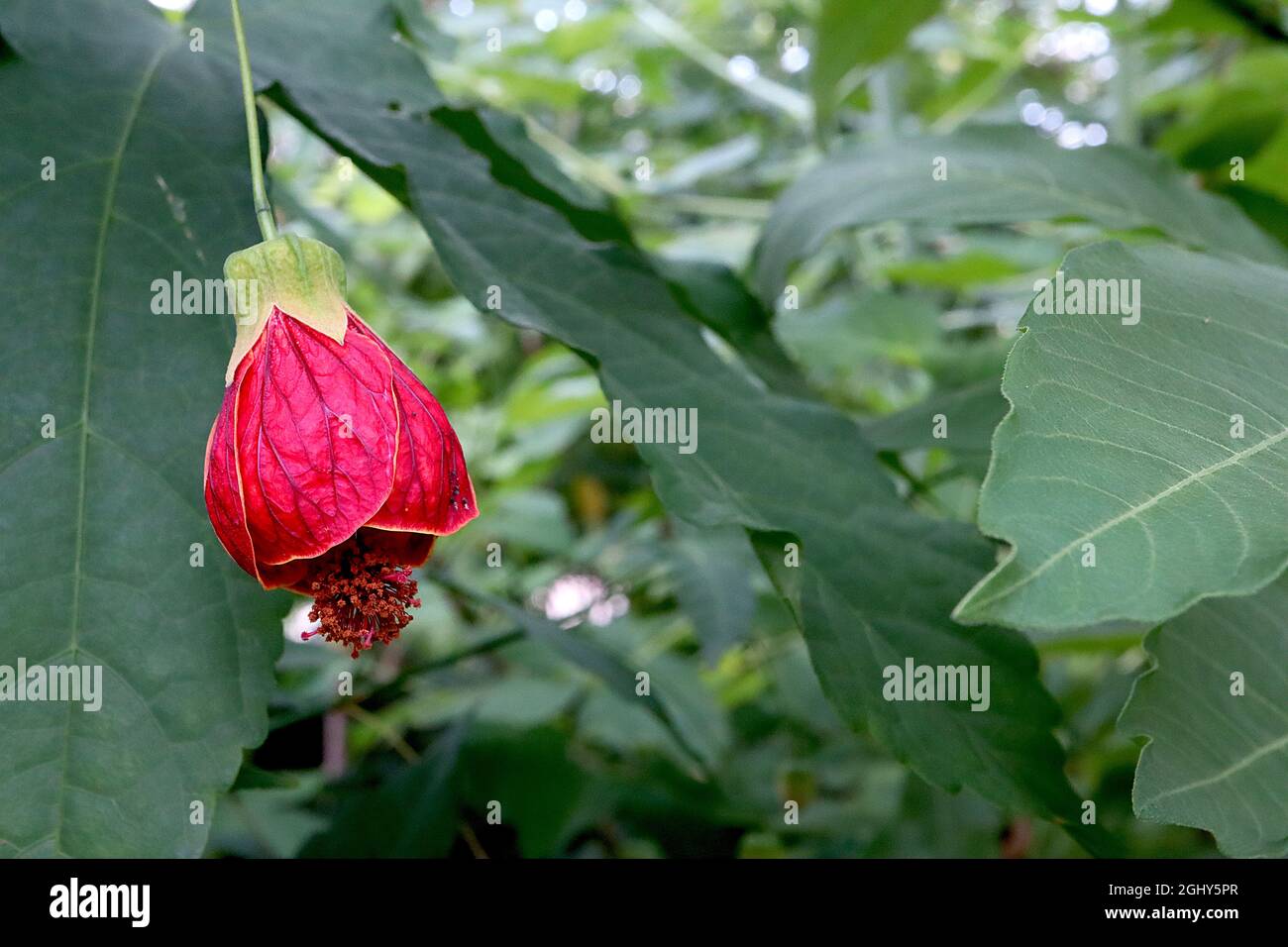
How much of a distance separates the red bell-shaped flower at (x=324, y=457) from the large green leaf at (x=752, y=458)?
0.09 metres

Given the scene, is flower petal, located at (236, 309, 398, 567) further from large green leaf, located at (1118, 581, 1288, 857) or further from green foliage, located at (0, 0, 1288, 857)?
large green leaf, located at (1118, 581, 1288, 857)

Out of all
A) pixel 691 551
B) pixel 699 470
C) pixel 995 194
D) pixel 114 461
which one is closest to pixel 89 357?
pixel 114 461

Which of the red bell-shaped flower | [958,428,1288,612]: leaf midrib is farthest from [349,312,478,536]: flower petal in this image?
[958,428,1288,612]: leaf midrib

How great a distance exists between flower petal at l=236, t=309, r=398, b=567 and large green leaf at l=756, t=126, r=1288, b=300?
1.47ft

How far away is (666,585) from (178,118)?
93cm

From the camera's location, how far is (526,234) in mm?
689

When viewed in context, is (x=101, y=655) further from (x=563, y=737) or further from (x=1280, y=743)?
(x=563, y=737)

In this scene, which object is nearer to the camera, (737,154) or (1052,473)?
(1052,473)

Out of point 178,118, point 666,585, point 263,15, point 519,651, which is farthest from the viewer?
point 666,585

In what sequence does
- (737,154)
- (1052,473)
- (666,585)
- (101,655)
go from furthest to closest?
(737,154), (666,585), (101,655), (1052,473)

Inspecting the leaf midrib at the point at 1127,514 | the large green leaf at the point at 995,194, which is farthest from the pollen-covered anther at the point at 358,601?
the large green leaf at the point at 995,194

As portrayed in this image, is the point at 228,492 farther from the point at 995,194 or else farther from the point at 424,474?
the point at 995,194

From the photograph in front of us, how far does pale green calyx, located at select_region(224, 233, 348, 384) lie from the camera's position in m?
0.54
